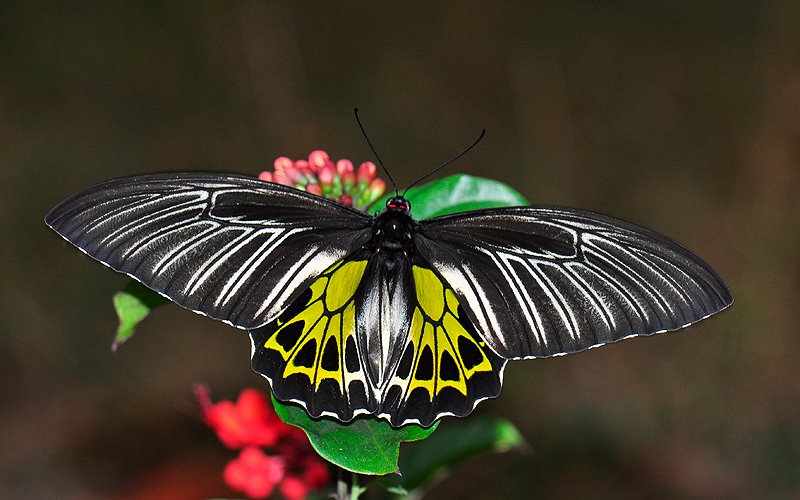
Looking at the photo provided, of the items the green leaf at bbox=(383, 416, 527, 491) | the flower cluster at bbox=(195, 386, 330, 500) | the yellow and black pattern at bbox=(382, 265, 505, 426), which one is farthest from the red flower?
the yellow and black pattern at bbox=(382, 265, 505, 426)

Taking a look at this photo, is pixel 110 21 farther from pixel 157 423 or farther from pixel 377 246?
pixel 377 246

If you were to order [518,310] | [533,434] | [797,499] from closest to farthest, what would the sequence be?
1. [518,310]
2. [797,499]
3. [533,434]

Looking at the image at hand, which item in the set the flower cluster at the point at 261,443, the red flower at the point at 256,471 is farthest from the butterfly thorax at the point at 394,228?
the red flower at the point at 256,471

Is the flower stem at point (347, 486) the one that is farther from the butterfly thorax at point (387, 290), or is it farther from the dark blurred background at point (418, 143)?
the dark blurred background at point (418, 143)

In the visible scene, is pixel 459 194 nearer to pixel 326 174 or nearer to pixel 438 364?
pixel 326 174

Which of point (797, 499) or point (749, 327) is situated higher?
point (749, 327)

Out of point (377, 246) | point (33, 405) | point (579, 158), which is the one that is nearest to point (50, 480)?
point (33, 405)

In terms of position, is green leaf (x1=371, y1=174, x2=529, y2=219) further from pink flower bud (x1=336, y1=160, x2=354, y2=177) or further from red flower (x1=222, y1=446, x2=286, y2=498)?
red flower (x1=222, y1=446, x2=286, y2=498)
